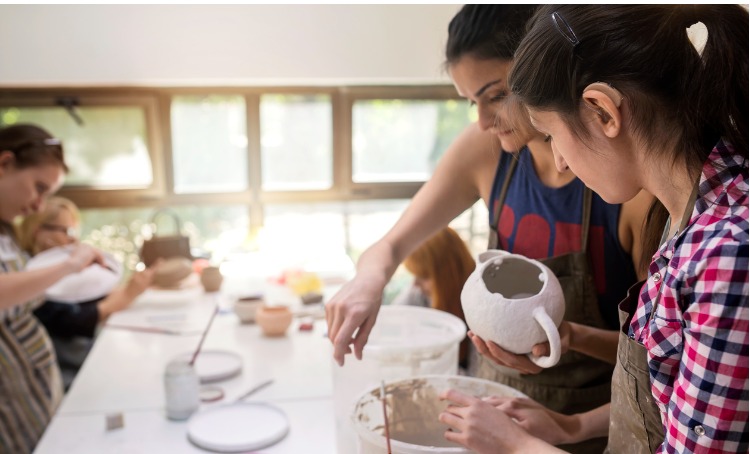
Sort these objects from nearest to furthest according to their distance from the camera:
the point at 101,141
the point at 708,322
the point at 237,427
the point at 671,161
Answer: the point at 708,322
the point at 671,161
the point at 237,427
the point at 101,141

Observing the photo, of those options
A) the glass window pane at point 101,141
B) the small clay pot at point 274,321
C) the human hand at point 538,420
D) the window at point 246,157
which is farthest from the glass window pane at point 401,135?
the human hand at point 538,420

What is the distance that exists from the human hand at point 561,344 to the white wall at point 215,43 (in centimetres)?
204

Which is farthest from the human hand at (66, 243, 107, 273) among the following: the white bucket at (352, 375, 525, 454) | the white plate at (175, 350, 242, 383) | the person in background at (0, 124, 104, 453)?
the white bucket at (352, 375, 525, 454)

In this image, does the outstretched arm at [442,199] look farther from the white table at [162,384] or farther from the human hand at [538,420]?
the white table at [162,384]

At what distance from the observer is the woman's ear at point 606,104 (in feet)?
2.00

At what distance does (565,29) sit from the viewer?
2.11 ft

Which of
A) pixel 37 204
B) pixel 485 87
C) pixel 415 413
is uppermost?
pixel 485 87

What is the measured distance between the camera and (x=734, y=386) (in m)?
0.53

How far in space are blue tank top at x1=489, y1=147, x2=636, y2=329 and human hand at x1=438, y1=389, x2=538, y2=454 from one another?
39 centimetres

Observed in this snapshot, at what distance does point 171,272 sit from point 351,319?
74.3 inches

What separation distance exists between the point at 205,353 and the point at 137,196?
175 centimetres

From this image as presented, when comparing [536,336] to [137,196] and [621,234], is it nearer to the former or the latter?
[621,234]

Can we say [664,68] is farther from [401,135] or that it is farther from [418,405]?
[401,135]

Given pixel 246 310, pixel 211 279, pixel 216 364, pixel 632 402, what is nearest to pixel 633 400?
pixel 632 402
